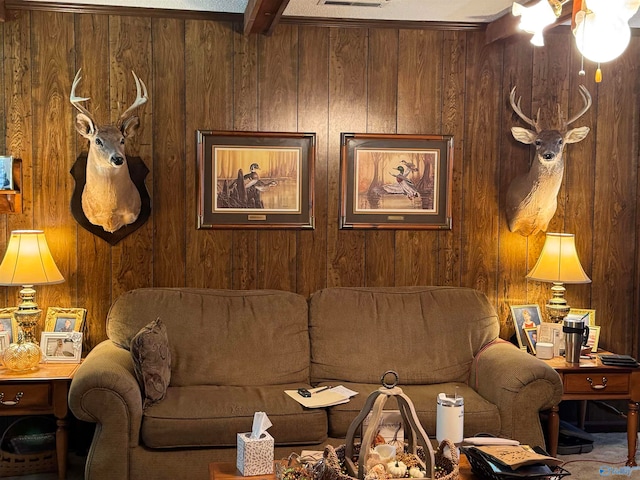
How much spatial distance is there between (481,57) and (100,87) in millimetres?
2375

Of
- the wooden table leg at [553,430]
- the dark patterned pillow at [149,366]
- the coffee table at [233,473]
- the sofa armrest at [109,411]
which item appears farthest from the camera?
the wooden table leg at [553,430]

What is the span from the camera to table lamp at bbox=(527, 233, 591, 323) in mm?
4488

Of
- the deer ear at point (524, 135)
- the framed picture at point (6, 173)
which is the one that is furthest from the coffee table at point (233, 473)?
the deer ear at point (524, 135)

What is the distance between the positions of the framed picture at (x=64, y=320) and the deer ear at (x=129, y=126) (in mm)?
1068

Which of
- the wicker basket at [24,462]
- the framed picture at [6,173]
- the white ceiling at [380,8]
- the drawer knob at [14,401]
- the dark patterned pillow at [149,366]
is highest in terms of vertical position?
the white ceiling at [380,8]

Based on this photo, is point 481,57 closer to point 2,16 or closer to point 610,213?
point 610,213

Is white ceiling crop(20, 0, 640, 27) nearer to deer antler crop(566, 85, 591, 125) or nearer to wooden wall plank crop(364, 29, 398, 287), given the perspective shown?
wooden wall plank crop(364, 29, 398, 287)

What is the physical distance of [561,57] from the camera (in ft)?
15.8

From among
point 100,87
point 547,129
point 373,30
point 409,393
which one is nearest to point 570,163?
point 547,129

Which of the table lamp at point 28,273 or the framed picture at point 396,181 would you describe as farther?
the framed picture at point 396,181

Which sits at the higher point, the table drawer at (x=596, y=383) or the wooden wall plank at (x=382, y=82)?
the wooden wall plank at (x=382, y=82)

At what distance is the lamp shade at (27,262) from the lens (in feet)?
13.2

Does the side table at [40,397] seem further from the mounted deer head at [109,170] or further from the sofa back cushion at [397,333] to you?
the sofa back cushion at [397,333]

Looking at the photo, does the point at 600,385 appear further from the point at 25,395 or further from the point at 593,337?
the point at 25,395
